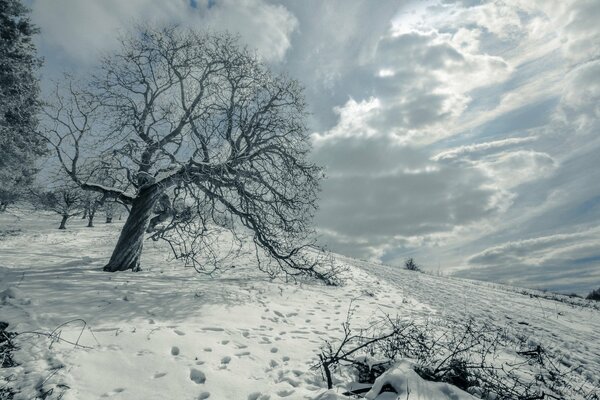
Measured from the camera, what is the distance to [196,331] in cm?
577

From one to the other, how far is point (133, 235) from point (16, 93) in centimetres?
1456

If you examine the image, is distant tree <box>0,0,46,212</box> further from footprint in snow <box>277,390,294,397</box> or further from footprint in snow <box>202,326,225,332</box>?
footprint in snow <box>277,390,294,397</box>


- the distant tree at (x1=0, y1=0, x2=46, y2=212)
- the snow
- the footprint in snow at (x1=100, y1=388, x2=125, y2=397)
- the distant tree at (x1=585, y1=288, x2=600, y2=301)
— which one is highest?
the distant tree at (x1=0, y1=0, x2=46, y2=212)

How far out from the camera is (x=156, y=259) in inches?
555

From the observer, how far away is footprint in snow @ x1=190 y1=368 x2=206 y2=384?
4.14 metres

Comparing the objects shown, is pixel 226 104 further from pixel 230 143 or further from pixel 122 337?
pixel 122 337

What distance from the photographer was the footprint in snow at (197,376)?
414 centimetres

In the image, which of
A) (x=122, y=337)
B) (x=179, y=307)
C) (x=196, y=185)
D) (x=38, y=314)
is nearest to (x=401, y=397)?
(x=122, y=337)

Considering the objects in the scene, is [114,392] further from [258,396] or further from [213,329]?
[213,329]

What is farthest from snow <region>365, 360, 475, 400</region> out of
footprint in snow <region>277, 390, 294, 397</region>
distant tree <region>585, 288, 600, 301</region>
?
distant tree <region>585, 288, 600, 301</region>

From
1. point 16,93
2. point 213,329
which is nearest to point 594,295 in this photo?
point 213,329

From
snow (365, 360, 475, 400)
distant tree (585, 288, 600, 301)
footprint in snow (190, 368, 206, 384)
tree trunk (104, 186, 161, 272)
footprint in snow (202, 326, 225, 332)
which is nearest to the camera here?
snow (365, 360, 475, 400)

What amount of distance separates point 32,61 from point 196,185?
17.1m

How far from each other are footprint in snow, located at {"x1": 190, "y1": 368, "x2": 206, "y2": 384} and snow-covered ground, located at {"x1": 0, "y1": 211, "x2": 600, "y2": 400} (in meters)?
0.02
